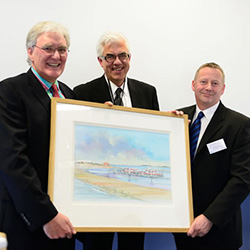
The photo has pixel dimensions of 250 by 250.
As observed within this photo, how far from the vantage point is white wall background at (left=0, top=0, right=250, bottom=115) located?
2.54 m

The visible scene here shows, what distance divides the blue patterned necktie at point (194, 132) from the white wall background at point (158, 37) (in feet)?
2.20

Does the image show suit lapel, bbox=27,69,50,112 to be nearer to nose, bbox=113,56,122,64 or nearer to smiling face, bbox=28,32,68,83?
smiling face, bbox=28,32,68,83

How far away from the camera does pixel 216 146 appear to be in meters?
2.16

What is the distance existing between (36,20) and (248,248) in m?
2.52

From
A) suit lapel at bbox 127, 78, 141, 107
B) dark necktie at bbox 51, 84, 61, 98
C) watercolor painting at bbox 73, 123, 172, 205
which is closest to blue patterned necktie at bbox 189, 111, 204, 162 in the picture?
watercolor painting at bbox 73, 123, 172, 205

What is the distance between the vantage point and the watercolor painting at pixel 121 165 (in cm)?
180

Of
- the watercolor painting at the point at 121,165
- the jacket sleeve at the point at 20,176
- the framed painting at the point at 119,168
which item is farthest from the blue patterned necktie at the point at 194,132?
the jacket sleeve at the point at 20,176

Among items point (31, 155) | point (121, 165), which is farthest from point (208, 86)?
point (31, 155)

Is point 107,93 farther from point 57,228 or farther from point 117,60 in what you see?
point 57,228

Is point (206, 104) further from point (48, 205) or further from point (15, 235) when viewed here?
point (15, 235)

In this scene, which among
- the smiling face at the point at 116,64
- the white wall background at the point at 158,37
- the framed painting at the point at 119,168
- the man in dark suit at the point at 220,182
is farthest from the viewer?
the white wall background at the point at 158,37

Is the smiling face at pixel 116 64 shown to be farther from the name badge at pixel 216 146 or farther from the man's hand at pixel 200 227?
the man's hand at pixel 200 227

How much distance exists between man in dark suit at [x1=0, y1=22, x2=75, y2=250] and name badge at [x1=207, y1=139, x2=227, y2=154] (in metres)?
0.97

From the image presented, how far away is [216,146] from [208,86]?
423mm
